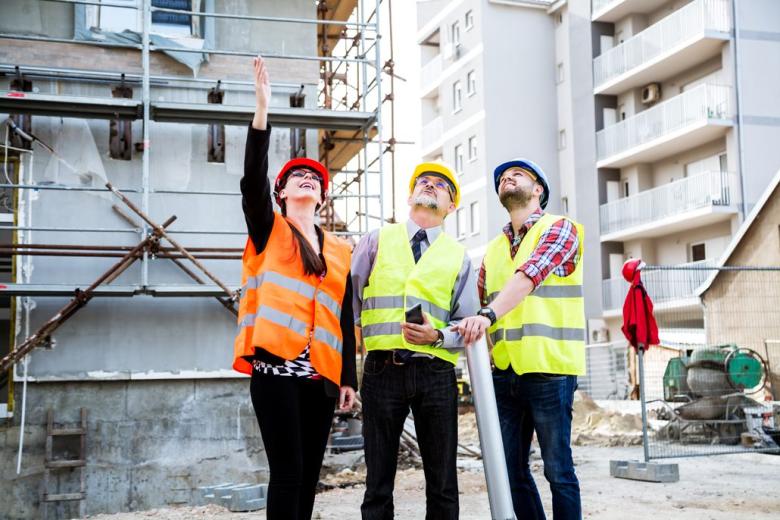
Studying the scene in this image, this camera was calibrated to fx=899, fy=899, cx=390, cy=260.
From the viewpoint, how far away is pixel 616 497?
26.3 feet

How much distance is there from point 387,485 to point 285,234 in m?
1.25

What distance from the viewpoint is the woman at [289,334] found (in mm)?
3932

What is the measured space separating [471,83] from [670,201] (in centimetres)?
1178

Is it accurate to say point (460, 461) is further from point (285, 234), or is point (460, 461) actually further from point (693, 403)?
point (285, 234)

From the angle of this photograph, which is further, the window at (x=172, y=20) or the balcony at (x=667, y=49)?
the balcony at (x=667, y=49)

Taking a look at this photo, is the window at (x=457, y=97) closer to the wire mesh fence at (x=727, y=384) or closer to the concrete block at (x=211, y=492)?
the wire mesh fence at (x=727, y=384)

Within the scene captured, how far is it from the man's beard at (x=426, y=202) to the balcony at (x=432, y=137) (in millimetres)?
36864

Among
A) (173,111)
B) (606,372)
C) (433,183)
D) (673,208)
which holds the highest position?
(673,208)

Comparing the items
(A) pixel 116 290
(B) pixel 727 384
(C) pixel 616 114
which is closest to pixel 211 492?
(A) pixel 116 290

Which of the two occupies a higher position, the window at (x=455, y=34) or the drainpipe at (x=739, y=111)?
the window at (x=455, y=34)

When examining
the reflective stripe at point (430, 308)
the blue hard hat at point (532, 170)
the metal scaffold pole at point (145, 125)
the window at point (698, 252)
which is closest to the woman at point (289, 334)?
the reflective stripe at point (430, 308)

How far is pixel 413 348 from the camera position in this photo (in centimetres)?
415

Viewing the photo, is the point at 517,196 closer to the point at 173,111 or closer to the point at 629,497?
the point at 629,497

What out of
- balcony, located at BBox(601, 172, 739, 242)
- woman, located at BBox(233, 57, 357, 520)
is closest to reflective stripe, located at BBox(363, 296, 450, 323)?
woman, located at BBox(233, 57, 357, 520)
